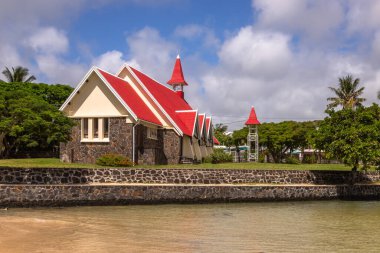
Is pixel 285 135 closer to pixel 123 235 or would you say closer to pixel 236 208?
pixel 236 208

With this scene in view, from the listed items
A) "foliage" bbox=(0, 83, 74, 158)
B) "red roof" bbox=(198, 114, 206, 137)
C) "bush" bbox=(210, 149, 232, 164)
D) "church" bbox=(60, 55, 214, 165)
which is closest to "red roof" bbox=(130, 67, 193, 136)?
"church" bbox=(60, 55, 214, 165)

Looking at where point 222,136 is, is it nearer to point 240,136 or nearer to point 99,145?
point 240,136

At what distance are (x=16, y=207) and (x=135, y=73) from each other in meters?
17.2


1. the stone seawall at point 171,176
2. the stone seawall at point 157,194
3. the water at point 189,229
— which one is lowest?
the water at point 189,229

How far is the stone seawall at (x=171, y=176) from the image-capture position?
22.1 meters

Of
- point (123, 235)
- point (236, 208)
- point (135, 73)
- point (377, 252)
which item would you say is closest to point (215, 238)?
point (123, 235)

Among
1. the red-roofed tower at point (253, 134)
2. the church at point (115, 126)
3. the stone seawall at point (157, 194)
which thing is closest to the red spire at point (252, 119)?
the red-roofed tower at point (253, 134)

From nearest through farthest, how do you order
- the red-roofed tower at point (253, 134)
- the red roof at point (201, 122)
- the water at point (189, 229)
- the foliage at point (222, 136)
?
the water at point (189, 229)
the red roof at point (201, 122)
the red-roofed tower at point (253, 134)
the foliage at point (222, 136)

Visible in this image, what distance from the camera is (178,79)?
48.8 meters

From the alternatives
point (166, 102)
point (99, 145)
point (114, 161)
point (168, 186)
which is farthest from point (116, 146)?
point (166, 102)

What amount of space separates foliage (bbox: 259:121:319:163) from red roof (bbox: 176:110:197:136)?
18.6 m

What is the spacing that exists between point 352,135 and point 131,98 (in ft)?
50.9

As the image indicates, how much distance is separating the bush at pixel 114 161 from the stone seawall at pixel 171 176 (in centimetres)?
279

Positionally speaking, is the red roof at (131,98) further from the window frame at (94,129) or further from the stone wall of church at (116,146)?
the window frame at (94,129)
